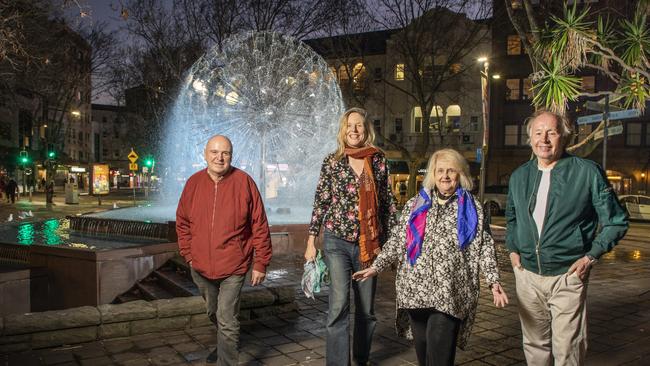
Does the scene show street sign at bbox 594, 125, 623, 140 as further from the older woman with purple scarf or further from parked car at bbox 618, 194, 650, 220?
parked car at bbox 618, 194, 650, 220

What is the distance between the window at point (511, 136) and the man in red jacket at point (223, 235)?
3832 cm

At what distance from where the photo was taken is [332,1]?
24.9m

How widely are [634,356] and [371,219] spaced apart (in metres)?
3.06

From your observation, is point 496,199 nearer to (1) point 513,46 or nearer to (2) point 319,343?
(1) point 513,46

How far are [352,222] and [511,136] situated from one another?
126 ft

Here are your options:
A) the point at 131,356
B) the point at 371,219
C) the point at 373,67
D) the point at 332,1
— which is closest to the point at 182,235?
the point at 131,356

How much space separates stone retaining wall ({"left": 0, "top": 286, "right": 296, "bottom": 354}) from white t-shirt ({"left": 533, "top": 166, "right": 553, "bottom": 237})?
3.56m

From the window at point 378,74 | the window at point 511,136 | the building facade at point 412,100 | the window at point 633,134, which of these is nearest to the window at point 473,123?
the building facade at point 412,100

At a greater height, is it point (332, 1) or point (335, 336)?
point (332, 1)

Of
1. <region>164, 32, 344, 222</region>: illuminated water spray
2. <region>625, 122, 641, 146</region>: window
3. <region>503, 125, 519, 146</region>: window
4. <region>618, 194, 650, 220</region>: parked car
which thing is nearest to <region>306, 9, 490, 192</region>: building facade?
<region>503, 125, 519, 146</region>: window

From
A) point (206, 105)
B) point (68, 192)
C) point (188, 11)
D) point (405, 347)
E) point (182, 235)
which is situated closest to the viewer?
point (182, 235)

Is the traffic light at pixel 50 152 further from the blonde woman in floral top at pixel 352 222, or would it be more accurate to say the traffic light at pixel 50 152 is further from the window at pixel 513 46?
the blonde woman in floral top at pixel 352 222

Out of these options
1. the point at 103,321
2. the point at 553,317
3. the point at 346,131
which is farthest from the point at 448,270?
the point at 103,321

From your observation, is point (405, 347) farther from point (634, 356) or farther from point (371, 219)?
point (634, 356)
